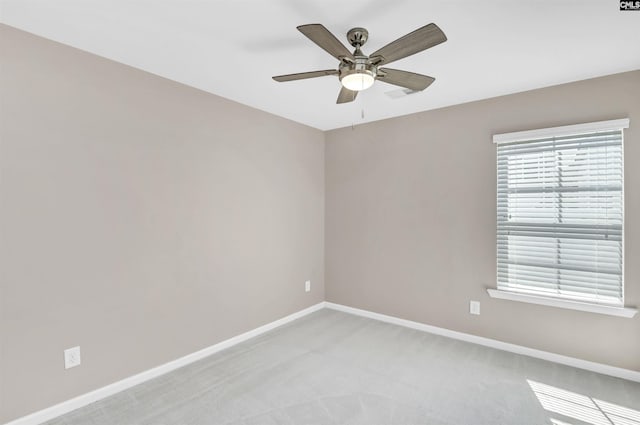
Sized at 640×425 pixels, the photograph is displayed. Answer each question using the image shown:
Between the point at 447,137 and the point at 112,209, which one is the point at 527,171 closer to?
the point at 447,137

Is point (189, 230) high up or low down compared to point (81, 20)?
down

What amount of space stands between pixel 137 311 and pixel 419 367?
239cm

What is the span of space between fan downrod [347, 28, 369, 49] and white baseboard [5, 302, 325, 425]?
2.86 meters

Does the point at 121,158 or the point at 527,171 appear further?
the point at 527,171

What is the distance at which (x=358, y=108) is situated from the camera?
11.4ft

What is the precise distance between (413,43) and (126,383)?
304 centimetres

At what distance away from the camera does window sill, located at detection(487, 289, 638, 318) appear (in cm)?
252

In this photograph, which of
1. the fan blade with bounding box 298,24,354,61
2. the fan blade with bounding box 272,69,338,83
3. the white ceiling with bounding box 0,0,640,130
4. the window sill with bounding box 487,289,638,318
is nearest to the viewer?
the fan blade with bounding box 298,24,354,61

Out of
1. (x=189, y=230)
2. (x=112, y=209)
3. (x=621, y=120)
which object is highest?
(x=621, y=120)

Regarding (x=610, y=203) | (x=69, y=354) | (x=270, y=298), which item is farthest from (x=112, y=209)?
(x=610, y=203)

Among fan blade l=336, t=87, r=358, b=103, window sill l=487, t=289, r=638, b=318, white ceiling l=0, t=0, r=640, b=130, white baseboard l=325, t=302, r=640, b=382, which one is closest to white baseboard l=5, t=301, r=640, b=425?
white baseboard l=325, t=302, r=640, b=382

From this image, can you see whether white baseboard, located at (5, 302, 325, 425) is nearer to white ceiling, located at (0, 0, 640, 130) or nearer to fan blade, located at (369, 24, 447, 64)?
white ceiling, located at (0, 0, 640, 130)

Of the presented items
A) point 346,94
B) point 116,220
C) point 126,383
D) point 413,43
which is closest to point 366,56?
point 413,43

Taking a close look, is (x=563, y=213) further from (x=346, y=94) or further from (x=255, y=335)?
(x=255, y=335)
